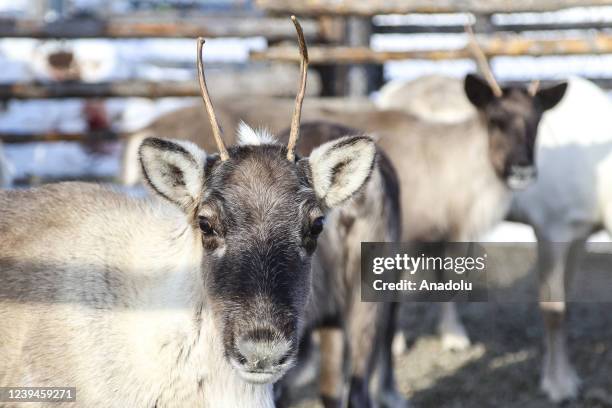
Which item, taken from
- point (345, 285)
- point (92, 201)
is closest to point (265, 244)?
point (92, 201)

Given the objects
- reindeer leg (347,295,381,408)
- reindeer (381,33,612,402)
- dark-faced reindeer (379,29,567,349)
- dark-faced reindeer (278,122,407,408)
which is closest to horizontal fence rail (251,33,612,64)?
reindeer (381,33,612,402)

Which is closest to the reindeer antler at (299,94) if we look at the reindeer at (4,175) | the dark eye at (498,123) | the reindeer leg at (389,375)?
the reindeer leg at (389,375)

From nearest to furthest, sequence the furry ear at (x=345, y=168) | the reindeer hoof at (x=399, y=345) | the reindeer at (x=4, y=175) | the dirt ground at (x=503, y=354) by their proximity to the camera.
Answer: the furry ear at (x=345, y=168), the dirt ground at (x=503, y=354), the reindeer hoof at (x=399, y=345), the reindeer at (x=4, y=175)

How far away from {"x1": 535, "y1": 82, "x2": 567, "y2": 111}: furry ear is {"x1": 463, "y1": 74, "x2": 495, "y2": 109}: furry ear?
31cm

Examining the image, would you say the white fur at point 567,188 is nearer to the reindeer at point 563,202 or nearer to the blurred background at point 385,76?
the reindeer at point 563,202

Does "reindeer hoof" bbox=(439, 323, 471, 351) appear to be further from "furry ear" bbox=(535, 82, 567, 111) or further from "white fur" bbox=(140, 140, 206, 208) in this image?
"white fur" bbox=(140, 140, 206, 208)

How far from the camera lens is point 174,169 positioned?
3330 mm

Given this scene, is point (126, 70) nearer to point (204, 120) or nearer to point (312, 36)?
Answer: point (312, 36)

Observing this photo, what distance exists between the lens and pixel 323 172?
3.46 meters

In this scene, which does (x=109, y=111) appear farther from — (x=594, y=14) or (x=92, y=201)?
(x=92, y=201)

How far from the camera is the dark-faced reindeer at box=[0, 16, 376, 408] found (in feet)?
10.2

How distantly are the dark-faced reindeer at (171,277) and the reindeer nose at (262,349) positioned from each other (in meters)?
0.08

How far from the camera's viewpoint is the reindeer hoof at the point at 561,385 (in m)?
5.87

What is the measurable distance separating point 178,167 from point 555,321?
146 inches
